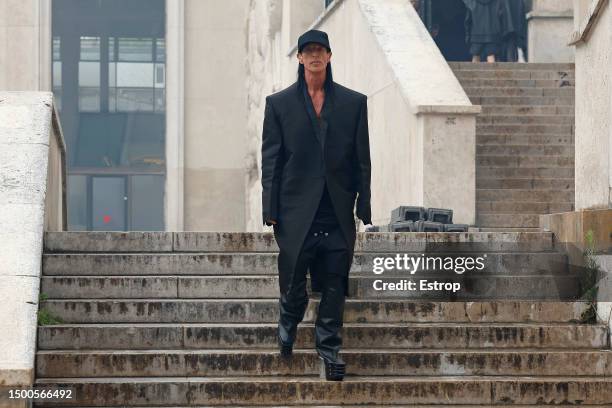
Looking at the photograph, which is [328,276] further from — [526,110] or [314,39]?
[526,110]

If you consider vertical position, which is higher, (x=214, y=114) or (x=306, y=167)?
(x=214, y=114)

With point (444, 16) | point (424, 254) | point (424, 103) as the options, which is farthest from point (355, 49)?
point (424, 254)

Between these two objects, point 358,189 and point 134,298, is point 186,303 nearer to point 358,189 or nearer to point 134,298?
point 134,298

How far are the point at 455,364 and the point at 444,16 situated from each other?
41.6 feet

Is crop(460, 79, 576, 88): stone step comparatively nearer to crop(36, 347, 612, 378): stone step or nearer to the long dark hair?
crop(36, 347, 612, 378): stone step

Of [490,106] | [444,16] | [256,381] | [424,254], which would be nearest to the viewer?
[256,381]

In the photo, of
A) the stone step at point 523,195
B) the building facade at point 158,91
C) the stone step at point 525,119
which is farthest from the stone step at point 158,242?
the building facade at point 158,91

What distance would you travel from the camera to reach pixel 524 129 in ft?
46.9

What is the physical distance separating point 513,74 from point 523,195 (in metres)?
2.98

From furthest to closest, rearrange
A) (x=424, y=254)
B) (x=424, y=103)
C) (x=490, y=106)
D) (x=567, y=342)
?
(x=490, y=106)
(x=424, y=103)
(x=424, y=254)
(x=567, y=342)

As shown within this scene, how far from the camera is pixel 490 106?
1478 cm

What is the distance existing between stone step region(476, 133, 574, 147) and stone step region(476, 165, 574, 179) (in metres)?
0.53

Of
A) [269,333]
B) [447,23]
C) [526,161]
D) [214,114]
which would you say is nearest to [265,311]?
[269,333]

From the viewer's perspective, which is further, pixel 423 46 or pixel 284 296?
pixel 423 46
